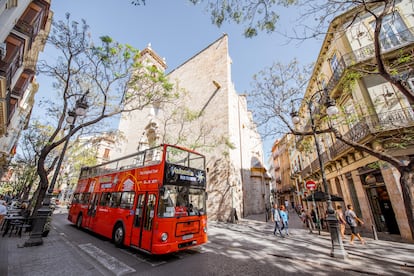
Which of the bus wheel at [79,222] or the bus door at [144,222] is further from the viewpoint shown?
the bus wheel at [79,222]

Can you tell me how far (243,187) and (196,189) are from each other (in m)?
12.1

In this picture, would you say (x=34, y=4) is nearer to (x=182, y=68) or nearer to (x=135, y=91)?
(x=135, y=91)

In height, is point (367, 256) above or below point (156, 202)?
below

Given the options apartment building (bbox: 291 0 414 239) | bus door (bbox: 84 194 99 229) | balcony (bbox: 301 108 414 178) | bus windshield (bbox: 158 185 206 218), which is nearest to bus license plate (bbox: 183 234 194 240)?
bus windshield (bbox: 158 185 206 218)

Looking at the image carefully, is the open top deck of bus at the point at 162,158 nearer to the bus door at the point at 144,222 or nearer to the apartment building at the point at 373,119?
the bus door at the point at 144,222

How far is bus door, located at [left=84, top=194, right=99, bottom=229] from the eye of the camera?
8.36 m

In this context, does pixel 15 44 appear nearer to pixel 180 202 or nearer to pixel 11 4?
pixel 11 4

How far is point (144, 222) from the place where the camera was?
223 inches

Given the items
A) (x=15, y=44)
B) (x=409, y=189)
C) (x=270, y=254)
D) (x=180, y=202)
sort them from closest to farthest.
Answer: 1. (x=409, y=189)
2. (x=180, y=202)
3. (x=270, y=254)
4. (x=15, y=44)

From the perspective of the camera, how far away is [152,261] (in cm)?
510

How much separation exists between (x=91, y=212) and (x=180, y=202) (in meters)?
5.98

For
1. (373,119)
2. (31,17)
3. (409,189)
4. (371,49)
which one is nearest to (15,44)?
(31,17)

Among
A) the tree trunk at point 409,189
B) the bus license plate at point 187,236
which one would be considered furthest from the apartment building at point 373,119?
the bus license plate at point 187,236

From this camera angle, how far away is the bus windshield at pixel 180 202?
5402 millimetres
